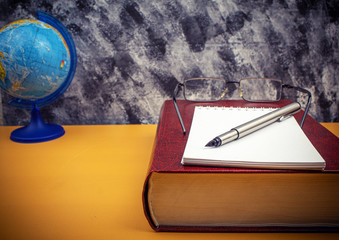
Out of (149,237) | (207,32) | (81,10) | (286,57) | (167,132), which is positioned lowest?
(149,237)

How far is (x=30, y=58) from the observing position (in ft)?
2.76

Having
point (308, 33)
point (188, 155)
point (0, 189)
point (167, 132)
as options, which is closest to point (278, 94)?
point (308, 33)

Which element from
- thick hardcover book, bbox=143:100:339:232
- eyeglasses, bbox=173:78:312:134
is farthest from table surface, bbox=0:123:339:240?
eyeglasses, bbox=173:78:312:134

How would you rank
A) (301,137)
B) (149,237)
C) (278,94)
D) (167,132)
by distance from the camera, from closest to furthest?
(149,237) < (301,137) < (167,132) < (278,94)

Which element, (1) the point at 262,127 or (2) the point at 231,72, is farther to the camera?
(2) the point at 231,72

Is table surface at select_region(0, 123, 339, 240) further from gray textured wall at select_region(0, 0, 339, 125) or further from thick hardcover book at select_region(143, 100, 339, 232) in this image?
gray textured wall at select_region(0, 0, 339, 125)

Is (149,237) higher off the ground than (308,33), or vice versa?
(308,33)

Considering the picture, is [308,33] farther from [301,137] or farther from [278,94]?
[301,137]

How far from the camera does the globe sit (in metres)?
0.83

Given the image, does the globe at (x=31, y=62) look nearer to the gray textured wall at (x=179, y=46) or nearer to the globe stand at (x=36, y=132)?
the globe stand at (x=36, y=132)

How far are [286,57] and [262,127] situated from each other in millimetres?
522

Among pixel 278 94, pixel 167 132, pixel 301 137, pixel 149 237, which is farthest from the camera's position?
pixel 278 94

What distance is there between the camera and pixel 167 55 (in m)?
1.05

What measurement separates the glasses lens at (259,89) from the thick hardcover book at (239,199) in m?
0.58
